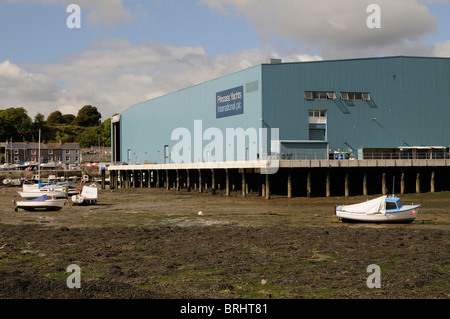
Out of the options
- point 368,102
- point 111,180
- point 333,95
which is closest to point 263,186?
point 333,95

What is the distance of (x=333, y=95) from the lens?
202ft

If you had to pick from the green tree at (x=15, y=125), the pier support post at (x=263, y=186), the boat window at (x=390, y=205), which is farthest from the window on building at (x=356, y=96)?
the green tree at (x=15, y=125)

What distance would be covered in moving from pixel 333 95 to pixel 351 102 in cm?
231

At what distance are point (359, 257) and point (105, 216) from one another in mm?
22893

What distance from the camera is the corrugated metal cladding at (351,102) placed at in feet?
198

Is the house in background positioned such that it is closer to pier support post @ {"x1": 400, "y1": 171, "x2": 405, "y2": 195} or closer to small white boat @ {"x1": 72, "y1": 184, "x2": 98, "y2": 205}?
small white boat @ {"x1": 72, "y1": 184, "x2": 98, "y2": 205}

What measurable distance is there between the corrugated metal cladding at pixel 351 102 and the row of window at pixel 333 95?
0.12 meters

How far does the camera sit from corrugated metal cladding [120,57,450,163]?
6031cm

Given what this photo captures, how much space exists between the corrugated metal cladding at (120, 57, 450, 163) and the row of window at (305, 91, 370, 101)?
4.5 inches

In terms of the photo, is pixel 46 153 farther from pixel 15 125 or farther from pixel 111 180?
pixel 111 180

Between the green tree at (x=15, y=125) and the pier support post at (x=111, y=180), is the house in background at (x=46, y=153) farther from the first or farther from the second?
the pier support post at (x=111, y=180)

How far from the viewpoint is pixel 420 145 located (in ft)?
208

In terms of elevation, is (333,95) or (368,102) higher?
(333,95)
